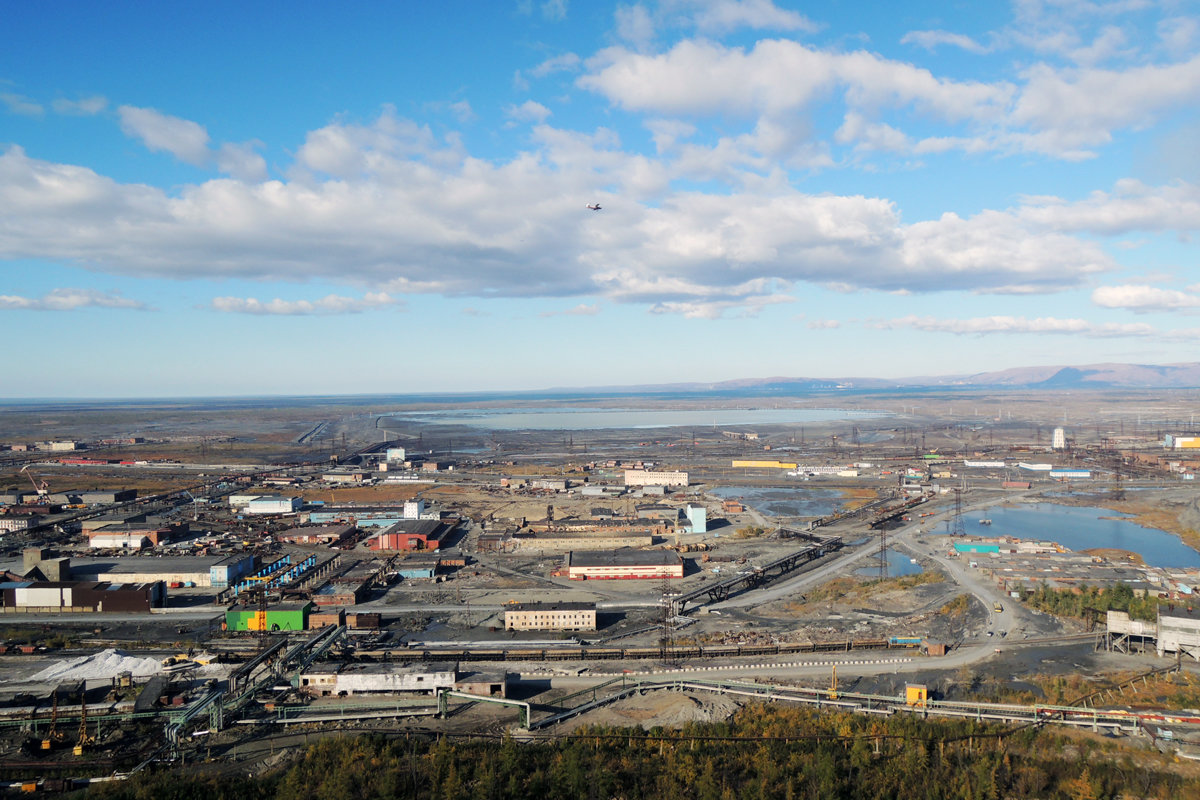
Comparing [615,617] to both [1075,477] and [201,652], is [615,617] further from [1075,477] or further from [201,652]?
[1075,477]

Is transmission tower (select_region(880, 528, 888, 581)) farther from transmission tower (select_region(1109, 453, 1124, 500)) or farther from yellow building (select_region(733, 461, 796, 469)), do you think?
yellow building (select_region(733, 461, 796, 469))

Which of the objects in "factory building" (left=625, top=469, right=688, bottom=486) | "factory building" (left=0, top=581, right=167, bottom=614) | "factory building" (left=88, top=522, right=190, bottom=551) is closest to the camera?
"factory building" (left=0, top=581, right=167, bottom=614)

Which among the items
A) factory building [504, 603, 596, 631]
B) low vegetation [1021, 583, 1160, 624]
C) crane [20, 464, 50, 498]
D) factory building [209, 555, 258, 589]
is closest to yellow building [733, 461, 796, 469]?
low vegetation [1021, 583, 1160, 624]

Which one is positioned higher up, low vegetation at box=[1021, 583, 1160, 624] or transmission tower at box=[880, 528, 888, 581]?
low vegetation at box=[1021, 583, 1160, 624]

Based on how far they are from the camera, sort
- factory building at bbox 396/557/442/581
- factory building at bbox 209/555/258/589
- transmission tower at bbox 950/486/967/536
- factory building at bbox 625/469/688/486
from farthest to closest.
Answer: factory building at bbox 625/469/688/486
transmission tower at bbox 950/486/967/536
factory building at bbox 396/557/442/581
factory building at bbox 209/555/258/589

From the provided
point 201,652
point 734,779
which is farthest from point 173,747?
point 734,779

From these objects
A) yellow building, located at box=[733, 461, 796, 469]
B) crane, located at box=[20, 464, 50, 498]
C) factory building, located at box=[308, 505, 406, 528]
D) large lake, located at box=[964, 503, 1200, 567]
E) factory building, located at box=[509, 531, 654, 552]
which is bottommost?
large lake, located at box=[964, 503, 1200, 567]
